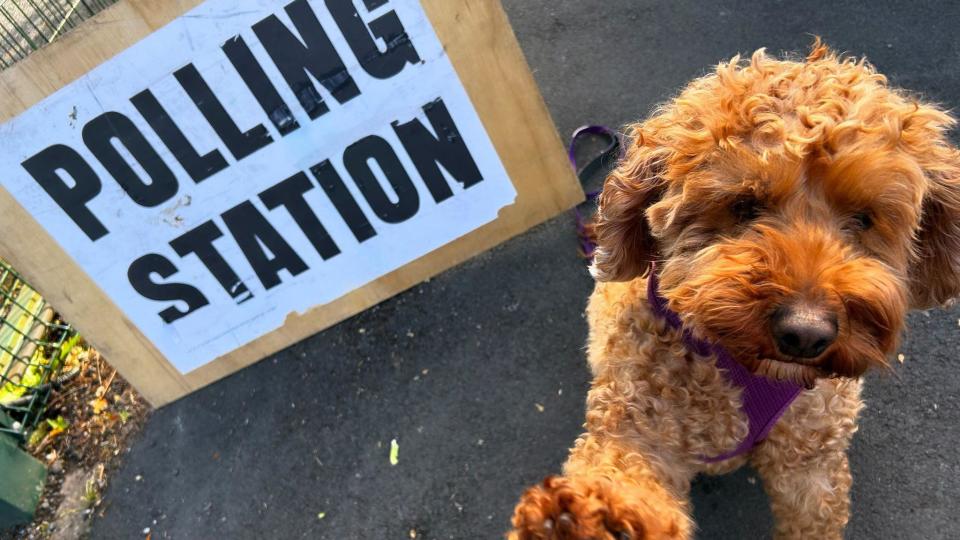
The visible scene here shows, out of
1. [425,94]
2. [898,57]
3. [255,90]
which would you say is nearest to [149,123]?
[255,90]

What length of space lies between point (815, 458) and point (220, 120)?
2.66 metres

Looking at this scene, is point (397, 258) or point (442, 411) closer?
point (442, 411)

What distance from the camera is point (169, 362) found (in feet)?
10.8

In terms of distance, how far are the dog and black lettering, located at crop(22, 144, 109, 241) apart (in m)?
2.28

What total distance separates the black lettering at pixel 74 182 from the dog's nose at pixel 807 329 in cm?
280

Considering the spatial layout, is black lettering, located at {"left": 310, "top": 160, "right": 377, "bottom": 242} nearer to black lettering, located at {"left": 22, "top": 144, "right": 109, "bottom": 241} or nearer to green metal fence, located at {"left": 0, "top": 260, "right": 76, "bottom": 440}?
black lettering, located at {"left": 22, "top": 144, "right": 109, "bottom": 241}

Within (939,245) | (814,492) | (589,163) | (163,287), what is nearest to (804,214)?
(939,245)

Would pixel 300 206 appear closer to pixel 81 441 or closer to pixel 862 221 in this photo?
pixel 81 441

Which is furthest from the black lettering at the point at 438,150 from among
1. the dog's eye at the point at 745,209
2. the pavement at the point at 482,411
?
the dog's eye at the point at 745,209

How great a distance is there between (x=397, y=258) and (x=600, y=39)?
2.14 meters

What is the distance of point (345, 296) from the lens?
3361 millimetres

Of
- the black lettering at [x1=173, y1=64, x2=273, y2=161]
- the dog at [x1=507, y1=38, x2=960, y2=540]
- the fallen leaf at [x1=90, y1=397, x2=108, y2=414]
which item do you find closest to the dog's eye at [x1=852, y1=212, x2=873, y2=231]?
the dog at [x1=507, y1=38, x2=960, y2=540]

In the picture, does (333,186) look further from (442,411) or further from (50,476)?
(50,476)

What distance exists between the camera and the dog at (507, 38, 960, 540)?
1.48 meters
